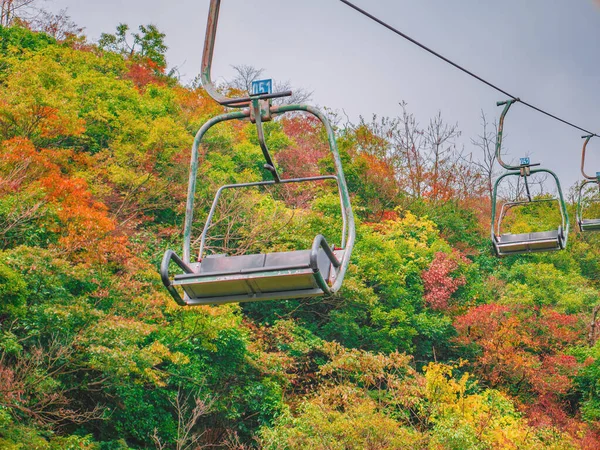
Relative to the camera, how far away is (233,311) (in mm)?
17703

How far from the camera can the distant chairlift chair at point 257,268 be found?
4078mm

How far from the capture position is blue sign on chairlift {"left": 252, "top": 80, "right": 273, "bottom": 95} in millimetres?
4504

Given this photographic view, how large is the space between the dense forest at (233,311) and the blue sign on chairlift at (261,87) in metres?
7.70

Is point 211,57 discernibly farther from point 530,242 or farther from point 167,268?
point 530,242

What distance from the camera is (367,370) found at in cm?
1653

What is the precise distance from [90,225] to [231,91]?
20.3 m

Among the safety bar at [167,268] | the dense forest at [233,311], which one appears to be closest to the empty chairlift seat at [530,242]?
the safety bar at [167,268]

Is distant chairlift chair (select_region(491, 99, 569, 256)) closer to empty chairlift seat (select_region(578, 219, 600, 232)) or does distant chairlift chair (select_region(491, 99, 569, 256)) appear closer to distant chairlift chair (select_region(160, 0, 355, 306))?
empty chairlift seat (select_region(578, 219, 600, 232))

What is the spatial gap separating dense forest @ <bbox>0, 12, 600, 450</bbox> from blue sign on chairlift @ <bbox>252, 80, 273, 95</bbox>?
303 inches

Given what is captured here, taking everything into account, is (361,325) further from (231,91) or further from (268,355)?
(231,91)

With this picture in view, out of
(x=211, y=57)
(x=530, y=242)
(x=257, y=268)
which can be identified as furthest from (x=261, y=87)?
(x=530, y=242)

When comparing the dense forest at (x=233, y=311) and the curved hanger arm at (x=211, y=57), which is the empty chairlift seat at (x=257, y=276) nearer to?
the curved hanger arm at (x=211, y=57)

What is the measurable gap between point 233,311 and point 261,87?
13.5m

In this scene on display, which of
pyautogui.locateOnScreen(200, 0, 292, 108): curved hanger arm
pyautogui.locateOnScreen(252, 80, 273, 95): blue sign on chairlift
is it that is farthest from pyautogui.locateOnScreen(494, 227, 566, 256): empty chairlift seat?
pyautogui.locateOnScreen(200, 0, 292, 108): curved hanger arm
